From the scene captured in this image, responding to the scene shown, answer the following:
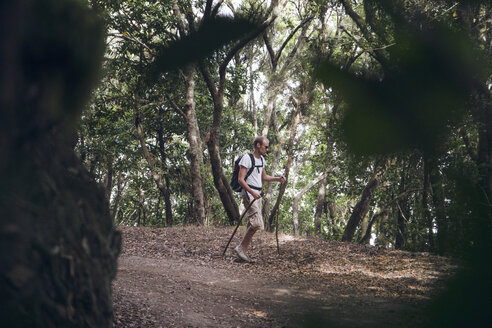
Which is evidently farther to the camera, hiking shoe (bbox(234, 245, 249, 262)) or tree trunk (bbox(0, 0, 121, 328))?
hiking shoe (bbox(234, 245, 249, 262))

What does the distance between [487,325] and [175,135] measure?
15323 millimetres

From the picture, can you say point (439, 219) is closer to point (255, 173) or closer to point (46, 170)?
point (46, 170)

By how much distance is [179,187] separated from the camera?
14.1 meters

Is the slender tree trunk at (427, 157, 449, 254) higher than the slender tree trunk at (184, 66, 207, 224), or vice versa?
the slender tree trunk at (184, 66, 207, 224)

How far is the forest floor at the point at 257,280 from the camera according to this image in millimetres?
1712

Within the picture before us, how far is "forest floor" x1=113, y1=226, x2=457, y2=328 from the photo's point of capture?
1.71 meters

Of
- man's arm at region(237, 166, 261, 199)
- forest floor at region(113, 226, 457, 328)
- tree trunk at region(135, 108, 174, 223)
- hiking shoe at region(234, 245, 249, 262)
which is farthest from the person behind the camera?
tree trunk at region(135, 108, 174, 223)

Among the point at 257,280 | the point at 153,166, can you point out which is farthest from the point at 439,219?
the point at 153,166

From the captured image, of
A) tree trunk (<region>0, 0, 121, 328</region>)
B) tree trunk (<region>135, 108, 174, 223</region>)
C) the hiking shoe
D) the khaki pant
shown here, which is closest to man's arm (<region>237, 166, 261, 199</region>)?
the khaki pant

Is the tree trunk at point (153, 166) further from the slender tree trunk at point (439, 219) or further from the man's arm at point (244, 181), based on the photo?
the slender tree trunk at point (439, 219)

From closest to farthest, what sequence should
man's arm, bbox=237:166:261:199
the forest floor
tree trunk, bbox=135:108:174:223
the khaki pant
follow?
1. the forest floor
2. man's arm, bbox=237:166:261:199
3. the khaki pant
4. tree trunk, bbox=135:108:174:223

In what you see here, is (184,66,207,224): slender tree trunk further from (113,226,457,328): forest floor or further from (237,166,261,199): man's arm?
(237,166,261,199): man's arm

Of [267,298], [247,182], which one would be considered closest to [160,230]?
[247,182]

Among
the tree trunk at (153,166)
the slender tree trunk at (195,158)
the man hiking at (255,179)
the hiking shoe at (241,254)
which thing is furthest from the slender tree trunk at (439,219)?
the tree trunk at (153,166)
